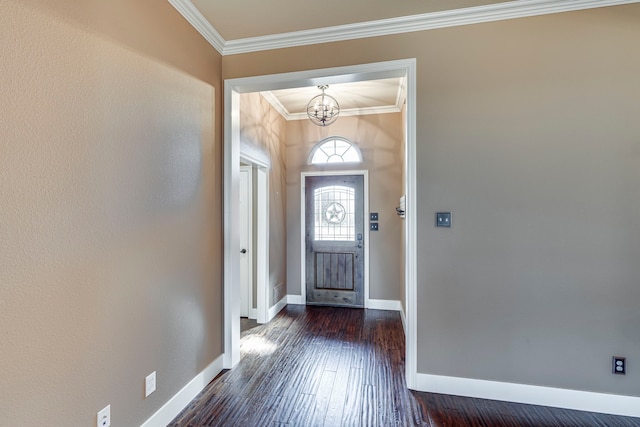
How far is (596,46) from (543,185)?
0.98 meters

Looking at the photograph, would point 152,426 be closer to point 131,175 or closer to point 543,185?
point 131,175

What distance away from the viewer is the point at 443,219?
2195 mm

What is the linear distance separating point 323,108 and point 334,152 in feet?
2.70

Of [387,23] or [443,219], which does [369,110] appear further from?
[443,219]

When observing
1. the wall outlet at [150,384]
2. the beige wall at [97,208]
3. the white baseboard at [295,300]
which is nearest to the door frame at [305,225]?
the white baseboard at [295,300]

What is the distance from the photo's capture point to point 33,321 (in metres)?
1.17

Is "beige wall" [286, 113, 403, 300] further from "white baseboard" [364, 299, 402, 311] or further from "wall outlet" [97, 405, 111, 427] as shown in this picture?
"wall outlet" [97, 405, 111, 427]

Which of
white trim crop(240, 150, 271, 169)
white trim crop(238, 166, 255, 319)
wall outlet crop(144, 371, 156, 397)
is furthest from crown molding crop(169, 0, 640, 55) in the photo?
wall outlet crop(144, 371, 156, 397)

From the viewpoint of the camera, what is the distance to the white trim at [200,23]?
1994 mm

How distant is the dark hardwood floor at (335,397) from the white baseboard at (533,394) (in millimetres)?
48

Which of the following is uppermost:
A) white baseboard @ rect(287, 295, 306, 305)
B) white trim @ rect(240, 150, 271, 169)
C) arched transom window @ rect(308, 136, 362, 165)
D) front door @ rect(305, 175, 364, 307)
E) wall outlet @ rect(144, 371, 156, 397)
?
arched transom window @ rect(308, 136, 362, 165)

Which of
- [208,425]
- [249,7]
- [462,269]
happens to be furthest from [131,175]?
[462,269]

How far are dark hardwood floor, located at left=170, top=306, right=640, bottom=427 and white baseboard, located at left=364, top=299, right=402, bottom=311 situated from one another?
932mm

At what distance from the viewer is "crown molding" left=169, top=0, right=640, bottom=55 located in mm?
2002
